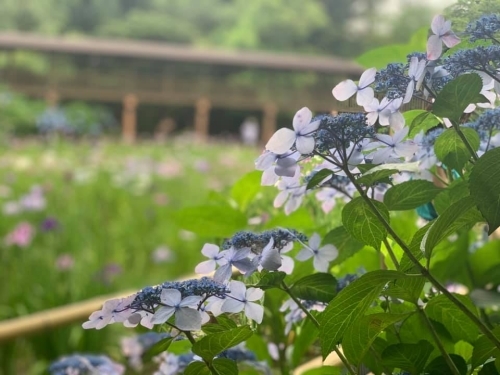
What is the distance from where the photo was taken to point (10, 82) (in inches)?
245

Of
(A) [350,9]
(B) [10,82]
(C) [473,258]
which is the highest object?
(C) [473,258]

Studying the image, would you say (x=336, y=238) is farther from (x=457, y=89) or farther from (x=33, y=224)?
(x=33, y=224)

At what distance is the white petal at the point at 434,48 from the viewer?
0.21 metres

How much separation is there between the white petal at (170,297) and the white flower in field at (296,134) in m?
0.06

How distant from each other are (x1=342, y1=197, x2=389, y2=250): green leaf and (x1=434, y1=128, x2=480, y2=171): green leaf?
0.04 meters

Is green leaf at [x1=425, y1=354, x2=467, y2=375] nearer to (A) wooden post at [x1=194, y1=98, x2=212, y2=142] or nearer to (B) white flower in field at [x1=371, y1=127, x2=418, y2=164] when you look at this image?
(B) white flower in field at [x1=371, y1=127, x2=418, y2=164]

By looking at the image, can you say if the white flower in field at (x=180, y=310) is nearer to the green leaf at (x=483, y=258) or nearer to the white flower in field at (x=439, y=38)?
the white flower in field at (x=439, y=38)

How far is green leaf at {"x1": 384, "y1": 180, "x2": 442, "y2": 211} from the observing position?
0.24 m

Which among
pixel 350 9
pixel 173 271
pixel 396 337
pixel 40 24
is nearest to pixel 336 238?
pixel 396 337

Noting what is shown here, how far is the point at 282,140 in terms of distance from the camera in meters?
0.20

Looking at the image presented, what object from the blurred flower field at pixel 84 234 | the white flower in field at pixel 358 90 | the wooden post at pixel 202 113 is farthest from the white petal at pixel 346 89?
the wooden post at pixel 202 113

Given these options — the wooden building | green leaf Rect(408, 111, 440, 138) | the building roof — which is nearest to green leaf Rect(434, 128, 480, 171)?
green leaf Rect(408, 111, 440, 138)

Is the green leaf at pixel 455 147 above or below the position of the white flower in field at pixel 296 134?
below

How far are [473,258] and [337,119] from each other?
278 millimetres
